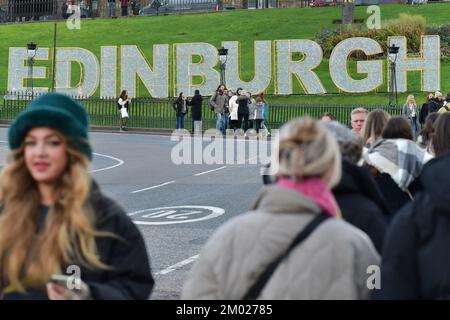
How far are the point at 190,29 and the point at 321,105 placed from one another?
20.7m

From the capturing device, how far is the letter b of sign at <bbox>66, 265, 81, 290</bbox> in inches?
162

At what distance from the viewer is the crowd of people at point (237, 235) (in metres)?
3.82

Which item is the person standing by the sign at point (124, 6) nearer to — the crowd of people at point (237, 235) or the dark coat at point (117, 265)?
the crowd of people at point (237, 235)

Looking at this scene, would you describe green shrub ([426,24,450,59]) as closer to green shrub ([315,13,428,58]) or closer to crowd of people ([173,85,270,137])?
green shrub ([315,13,428,58])

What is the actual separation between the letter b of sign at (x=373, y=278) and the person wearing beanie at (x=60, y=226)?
838mm

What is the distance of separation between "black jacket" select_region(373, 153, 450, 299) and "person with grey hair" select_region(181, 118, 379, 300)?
5.1 inches

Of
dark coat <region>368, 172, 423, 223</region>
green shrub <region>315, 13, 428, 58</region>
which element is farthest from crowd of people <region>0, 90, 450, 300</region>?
green shrub <region>315, 13, 428, 58</region>

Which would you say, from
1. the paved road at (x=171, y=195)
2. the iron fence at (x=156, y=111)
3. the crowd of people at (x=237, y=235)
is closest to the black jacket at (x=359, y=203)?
the crowd of people at (x=237, y=235)

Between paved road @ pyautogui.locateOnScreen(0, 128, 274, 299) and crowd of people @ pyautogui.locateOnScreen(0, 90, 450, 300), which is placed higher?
crowd of people @ pyautogui.locateOnScreen(0, 90, 450, 300)

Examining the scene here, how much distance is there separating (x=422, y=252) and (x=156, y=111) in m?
37.9

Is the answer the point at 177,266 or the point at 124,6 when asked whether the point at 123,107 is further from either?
the point at 124,6

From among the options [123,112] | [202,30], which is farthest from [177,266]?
[202,30]

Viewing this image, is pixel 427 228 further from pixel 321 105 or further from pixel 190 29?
pixel 190 29

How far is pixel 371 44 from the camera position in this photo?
46938mm
